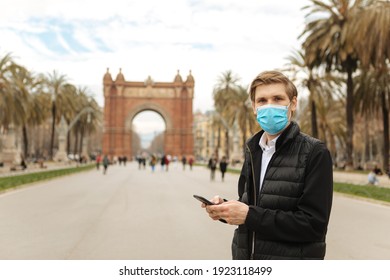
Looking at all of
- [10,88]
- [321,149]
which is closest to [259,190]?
[321,149]

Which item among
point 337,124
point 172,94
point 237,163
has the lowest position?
point 237,163

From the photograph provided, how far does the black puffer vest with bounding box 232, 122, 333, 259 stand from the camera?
2.00 metres

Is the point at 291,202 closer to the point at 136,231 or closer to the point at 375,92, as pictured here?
the point at 136,231

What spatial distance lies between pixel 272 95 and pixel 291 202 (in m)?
0.48

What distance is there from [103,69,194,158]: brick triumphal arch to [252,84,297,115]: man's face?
63736mm

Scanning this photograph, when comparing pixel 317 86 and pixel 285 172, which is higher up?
pixel 317 86

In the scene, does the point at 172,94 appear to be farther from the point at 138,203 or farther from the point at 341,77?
the point at 138,203

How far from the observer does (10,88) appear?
2306 centimetres

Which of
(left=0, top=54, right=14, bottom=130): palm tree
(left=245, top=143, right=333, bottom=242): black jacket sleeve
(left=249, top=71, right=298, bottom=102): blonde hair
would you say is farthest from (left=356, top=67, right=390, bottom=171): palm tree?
(left=245, top=143, right=333, bottom=242): black jacket sleeve

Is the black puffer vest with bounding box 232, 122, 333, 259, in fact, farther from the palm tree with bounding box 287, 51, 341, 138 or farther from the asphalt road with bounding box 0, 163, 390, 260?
the palm tree with bounding box 287, 51, 341, 138

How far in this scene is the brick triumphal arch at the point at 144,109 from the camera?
67000 millimetres

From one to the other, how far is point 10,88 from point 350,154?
56.4ft

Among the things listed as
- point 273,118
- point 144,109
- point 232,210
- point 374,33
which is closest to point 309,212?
point 232,210

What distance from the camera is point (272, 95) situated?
216 cm
